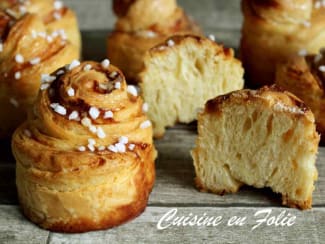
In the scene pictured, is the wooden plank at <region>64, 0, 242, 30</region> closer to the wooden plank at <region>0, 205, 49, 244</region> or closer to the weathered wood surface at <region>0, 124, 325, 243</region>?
the weathered wood surface at <region>0, 124, 325, 243</region>

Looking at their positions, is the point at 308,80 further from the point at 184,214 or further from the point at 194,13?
the point at 194,13

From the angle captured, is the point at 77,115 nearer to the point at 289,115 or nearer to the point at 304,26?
the point at 289,115

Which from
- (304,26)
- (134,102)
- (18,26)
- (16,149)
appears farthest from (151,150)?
(304,26)

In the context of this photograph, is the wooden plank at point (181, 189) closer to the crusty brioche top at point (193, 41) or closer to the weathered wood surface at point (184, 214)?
the weathered wood surface at point (184, 214)

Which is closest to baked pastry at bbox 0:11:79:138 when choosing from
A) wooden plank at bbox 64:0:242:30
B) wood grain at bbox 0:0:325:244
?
wood grain at bbox 0:0:325:244

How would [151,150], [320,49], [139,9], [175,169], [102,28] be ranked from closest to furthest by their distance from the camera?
1. [151,150]
2. [175,169]
3. [320,49]
4. [139,9]
5. [102,28]

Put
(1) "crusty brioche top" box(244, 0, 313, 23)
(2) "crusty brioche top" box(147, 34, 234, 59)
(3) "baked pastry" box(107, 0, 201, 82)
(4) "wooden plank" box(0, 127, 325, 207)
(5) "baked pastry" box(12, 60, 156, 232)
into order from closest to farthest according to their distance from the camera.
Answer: (5) "baked pastry" box(12, 60, 156, 232)
(4) "wooden plank" box(0, 127, 325, 207)
(2) "crusty brioche top" box(147, 34, 234, 59)
(1) "crusty brioche top" box(244, 0, 313, 23)
(3) "baked pastry" box(107, 0, 201, 82)
